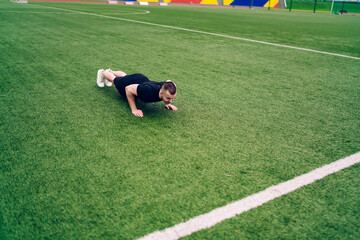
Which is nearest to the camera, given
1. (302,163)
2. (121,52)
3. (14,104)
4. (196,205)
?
(196,205)

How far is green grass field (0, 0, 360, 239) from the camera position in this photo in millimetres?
1423

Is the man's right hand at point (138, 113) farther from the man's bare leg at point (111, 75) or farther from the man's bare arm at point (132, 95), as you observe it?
the man's bare leg at point (111, 75)

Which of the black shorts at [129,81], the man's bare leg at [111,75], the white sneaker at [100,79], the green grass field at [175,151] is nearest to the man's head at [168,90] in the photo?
the green grass field at [175,151]

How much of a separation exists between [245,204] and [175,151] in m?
0.72

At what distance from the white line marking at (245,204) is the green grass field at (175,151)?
0.04 metres

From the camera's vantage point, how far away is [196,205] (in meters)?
1.52

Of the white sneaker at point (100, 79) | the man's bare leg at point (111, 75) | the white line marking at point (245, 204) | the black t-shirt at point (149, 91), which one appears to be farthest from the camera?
the white sneaker at point (100, 79)

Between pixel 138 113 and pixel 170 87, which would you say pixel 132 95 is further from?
pixel 170 87

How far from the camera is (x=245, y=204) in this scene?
5.05 feet

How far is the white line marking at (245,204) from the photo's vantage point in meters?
1.34

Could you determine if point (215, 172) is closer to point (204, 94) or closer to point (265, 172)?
point (265, 172)

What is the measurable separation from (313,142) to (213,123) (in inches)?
36.1

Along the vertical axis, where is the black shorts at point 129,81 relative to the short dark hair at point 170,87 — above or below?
below

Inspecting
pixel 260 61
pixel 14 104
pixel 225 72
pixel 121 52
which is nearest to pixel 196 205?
pixel 14 104
